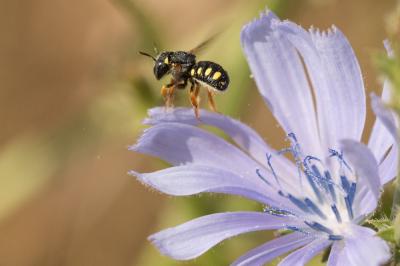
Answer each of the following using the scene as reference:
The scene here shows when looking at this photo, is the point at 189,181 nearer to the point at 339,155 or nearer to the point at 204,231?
the point at 204,231

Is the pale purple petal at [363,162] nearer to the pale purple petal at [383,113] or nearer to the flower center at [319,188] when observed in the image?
the pale purple petal at [383,113]

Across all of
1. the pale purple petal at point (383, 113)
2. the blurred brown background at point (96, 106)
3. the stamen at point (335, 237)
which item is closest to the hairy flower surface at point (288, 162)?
the stamen at point (335, 237)

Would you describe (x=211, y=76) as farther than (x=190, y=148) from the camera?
Yes

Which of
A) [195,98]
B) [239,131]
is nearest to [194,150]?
[239,131]

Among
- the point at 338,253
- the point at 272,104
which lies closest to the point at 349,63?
the point at 272,104

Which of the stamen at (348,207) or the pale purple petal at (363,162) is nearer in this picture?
the pale purple petal at (363,162)


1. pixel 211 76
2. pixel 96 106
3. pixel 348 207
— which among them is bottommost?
pixel 348 207
